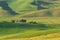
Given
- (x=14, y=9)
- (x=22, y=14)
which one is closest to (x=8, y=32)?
(x=22, y=14)

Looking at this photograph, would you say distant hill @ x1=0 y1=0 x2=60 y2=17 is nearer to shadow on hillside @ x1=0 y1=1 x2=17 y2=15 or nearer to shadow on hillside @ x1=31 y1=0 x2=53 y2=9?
shadow on hillside @ x1=31 y1=0 x2=53 y2=9

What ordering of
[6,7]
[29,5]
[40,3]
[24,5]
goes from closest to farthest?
1. [6,7]
2. [29,5]
3. [24,5]
4. [40,3]

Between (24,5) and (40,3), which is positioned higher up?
(40,3)

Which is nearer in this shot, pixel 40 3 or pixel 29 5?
pixel 29 5

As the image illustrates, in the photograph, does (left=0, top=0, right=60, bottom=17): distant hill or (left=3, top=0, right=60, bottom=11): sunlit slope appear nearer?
(left=0, top=0, right=60, bottom=17): distant hill

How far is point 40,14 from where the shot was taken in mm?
141000

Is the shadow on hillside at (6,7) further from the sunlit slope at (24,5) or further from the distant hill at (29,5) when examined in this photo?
the sunlit slope at (24,5)

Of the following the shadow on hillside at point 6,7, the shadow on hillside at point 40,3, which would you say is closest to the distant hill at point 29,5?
the shadow on hillside at point 40,3

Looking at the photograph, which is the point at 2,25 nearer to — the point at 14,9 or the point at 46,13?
the point at 46,13

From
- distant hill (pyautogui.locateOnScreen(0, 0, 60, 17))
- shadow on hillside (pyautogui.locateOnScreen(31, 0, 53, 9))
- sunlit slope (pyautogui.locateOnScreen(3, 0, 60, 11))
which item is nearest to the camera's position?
distant hill (pyautogui.locateOnScreen(0, 0, 60, 17))

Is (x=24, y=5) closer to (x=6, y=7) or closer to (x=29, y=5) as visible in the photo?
(x=29, y=5)

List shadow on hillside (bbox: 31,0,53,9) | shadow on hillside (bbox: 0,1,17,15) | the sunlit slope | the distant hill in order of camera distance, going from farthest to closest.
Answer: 1. shadow on hillside (bbox: 31,0,53,9)
2. the sunlit slope
3. the distant hill
4. shadow on hillside (bbox: 0,1,17,15)

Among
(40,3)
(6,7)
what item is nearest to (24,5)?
(40,3)

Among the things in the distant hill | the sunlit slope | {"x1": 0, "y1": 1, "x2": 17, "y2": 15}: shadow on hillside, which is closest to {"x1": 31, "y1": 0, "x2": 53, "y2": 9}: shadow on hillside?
the distant hill
